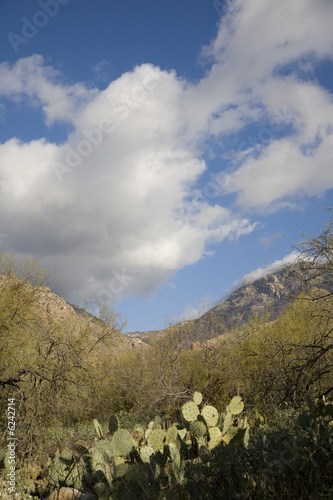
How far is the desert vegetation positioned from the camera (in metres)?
3.82

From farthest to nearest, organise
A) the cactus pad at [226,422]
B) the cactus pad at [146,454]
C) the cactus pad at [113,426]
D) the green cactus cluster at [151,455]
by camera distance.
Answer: the cactus pad at [113,426] < the cactus pad at [226,422] < the cactus pad at [146,454] < the green cactus cluster at [151,455]

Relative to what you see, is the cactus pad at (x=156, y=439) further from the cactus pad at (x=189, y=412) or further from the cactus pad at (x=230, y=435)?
the cactus pad at (x=230, y=435)

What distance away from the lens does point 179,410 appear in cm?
829

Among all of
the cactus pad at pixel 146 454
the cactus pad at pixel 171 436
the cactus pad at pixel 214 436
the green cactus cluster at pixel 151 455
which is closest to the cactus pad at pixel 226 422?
the green cactus cluster at pixel 151 455

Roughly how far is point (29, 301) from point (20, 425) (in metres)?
6.84

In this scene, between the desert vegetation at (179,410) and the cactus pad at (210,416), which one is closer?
the desert vegetation at (179,410)

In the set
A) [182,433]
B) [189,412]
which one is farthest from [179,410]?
[182,433]

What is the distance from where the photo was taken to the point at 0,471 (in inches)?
300

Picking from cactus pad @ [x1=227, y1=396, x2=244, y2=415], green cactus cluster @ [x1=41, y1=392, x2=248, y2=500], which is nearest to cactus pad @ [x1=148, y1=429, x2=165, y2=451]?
green cactus cluster @ [x1=41, y1=392, x2=248, y2=500]

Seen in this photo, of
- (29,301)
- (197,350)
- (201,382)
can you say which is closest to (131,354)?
(197,350)

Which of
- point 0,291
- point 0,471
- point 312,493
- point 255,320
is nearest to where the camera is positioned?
point 312,493

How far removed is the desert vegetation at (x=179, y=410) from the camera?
12.5ft

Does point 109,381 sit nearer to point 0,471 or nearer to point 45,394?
point 45,394

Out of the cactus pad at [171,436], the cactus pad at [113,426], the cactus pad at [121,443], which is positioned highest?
the cactus pad at [113,426]
